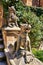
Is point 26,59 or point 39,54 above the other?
point 26,59

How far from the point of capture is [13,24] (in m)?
5.88

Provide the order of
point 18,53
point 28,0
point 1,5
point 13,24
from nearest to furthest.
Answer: point 18,53 → point 13,24 → point 1,5 → point 28,0

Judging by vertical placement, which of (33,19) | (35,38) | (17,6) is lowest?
(35,38)

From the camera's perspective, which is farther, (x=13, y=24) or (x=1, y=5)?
(x=1, y=5)

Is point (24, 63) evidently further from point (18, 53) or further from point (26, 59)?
point (18, 53)

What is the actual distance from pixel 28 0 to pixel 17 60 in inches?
444

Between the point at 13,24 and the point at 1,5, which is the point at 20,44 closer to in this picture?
the point at 13,24

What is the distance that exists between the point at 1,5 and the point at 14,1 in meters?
0.80

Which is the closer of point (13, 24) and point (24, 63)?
point (24, 63)

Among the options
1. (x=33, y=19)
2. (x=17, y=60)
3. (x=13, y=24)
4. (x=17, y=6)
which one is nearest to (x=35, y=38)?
(x=33, y=19)

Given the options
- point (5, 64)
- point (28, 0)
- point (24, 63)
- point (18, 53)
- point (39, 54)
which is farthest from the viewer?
point (28, 0)

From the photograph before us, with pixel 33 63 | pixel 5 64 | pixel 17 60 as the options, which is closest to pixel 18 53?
pixel 17 60

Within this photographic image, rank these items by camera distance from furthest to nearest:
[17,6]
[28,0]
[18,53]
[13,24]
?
[28,0]
[17,6]
[13,24]
[18,53]

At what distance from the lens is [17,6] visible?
9391 mm
